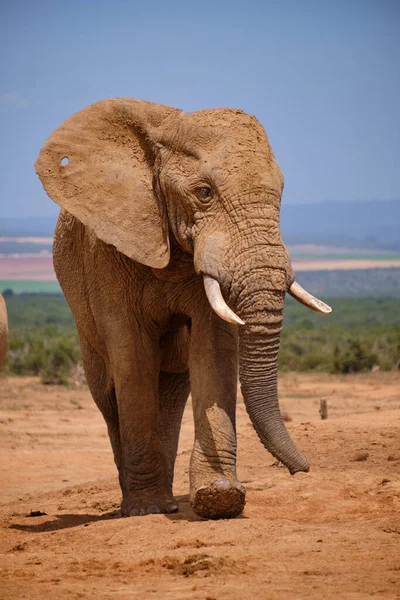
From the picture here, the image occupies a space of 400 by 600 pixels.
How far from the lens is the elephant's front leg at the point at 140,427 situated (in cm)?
822

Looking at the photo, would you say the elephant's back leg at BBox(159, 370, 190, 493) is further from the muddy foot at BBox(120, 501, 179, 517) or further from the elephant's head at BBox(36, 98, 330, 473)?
the elephant's head at BBox(36, 98, 330, 473)

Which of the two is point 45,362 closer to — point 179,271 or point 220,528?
point 179,271

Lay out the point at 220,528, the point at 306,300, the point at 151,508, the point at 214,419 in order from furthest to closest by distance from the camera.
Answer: the point at 151,508 < the point at 214,419 < the point at 306,300 < the point at 220,528

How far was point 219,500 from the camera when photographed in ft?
24.7

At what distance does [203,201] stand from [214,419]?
147 centimetres

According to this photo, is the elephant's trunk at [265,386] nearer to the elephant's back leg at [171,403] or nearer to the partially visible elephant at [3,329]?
the elephant's back leg at [171,403]

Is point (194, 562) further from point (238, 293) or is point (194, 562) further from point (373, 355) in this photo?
point (373, 355)

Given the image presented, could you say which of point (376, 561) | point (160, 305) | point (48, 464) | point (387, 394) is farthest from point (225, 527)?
point (387, 394)

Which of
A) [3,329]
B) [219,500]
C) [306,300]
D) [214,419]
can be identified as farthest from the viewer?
[3,329]

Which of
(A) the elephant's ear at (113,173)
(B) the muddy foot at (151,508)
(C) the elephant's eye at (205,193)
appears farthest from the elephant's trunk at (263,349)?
(B) the muddy foot at (151,508)

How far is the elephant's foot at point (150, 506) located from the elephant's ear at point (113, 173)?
5.85 feet

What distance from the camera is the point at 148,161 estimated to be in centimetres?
820

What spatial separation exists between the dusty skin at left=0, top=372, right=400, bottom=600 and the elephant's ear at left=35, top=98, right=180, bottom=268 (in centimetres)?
198

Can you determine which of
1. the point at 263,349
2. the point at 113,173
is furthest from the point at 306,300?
the point at 113,173
